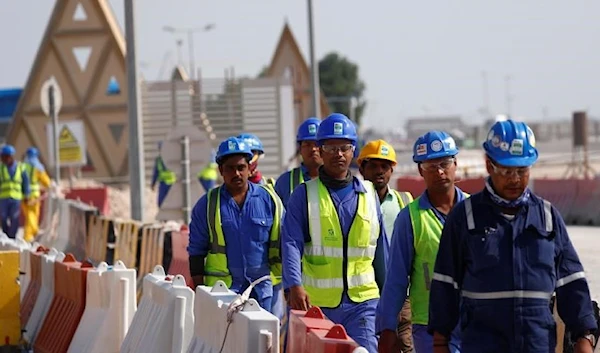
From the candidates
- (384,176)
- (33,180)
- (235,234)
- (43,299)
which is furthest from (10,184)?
(384,176)

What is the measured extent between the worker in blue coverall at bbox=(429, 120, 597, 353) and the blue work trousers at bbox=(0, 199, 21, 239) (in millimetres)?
21323

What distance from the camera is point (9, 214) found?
27672mm

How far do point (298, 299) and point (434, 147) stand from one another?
1.31 meters

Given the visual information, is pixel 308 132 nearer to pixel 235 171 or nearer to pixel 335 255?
pixel 235 171

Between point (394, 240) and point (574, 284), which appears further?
point (394, 240)

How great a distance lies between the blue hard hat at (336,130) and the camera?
32.9ft

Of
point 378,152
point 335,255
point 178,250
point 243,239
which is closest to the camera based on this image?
point 335,255

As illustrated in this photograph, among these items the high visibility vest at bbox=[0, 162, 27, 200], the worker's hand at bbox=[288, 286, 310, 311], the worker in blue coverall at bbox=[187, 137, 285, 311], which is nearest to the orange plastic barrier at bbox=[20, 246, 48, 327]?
the worker in blue coverall at bbox=[187, 137, 285, 311]

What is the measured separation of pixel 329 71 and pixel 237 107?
102 meters

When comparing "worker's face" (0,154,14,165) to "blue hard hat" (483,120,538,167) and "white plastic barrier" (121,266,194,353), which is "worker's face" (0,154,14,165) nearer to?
"white plastic barrier" (121,266,194,353)

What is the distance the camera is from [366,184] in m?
10.1

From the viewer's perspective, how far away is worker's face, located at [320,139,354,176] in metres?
9.95

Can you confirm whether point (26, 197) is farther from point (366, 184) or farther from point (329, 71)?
point (329, 71)

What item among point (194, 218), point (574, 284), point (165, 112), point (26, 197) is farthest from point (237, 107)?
point (574, 284)
